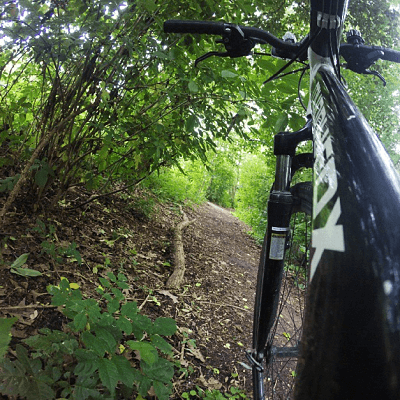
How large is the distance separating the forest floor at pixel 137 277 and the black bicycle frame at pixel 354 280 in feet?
4.03

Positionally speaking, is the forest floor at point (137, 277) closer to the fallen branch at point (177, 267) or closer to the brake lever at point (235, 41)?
the fallen branch at point (177, 267)

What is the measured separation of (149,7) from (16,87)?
2.18 meters

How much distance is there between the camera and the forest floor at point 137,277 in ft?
5.74

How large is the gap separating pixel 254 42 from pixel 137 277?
2136 mm

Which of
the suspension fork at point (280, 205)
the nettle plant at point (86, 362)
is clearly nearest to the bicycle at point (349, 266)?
the suspension fork at point (280, 205)

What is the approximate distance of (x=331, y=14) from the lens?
852mm

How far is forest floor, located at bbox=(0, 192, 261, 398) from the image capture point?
68.9 inches

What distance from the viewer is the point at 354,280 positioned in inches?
18.2

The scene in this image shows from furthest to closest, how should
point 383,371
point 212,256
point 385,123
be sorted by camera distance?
point 385,123, point 212,256, point 383,371

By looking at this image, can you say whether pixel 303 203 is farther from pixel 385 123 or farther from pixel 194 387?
pixel 385 123

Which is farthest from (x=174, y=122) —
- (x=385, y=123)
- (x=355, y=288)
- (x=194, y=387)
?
(x=385, y=123)

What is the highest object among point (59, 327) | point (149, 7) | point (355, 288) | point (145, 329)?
point (149, 7)

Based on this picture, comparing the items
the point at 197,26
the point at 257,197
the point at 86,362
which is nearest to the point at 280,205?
the point at 197,26

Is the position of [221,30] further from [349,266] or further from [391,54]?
[349,266]
